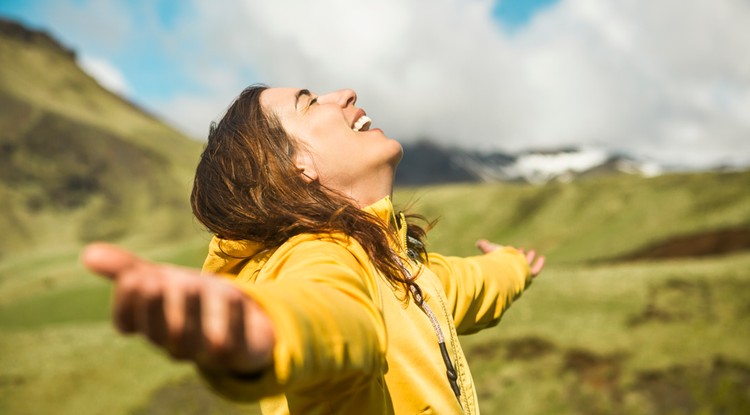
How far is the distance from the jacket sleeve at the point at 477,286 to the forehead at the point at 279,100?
4.62 feet

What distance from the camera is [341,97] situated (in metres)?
3.46

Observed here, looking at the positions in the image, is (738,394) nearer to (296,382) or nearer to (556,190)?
(296,382)

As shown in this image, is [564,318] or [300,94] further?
[564,318]

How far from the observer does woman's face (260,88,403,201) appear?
3.06 meters

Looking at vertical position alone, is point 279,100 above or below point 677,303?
above

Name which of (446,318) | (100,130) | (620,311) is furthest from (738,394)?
(100,130)

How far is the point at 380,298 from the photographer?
7.62 feet

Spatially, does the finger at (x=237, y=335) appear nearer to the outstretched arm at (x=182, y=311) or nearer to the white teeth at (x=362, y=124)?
the outstretched arm at (x=182, y=311)

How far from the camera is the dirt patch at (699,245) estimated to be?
97.8ft

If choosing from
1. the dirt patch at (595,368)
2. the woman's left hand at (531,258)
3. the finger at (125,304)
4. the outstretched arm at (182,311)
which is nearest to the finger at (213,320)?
the outstretched arm at (182,311)

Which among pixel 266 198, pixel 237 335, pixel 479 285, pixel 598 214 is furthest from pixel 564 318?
pixel 598 214

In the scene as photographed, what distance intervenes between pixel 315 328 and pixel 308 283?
0.78ft

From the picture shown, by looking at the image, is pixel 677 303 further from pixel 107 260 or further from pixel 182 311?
pixel 107 260

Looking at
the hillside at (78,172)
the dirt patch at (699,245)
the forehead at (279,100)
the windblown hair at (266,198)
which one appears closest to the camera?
the windblown hair at (266,198)
